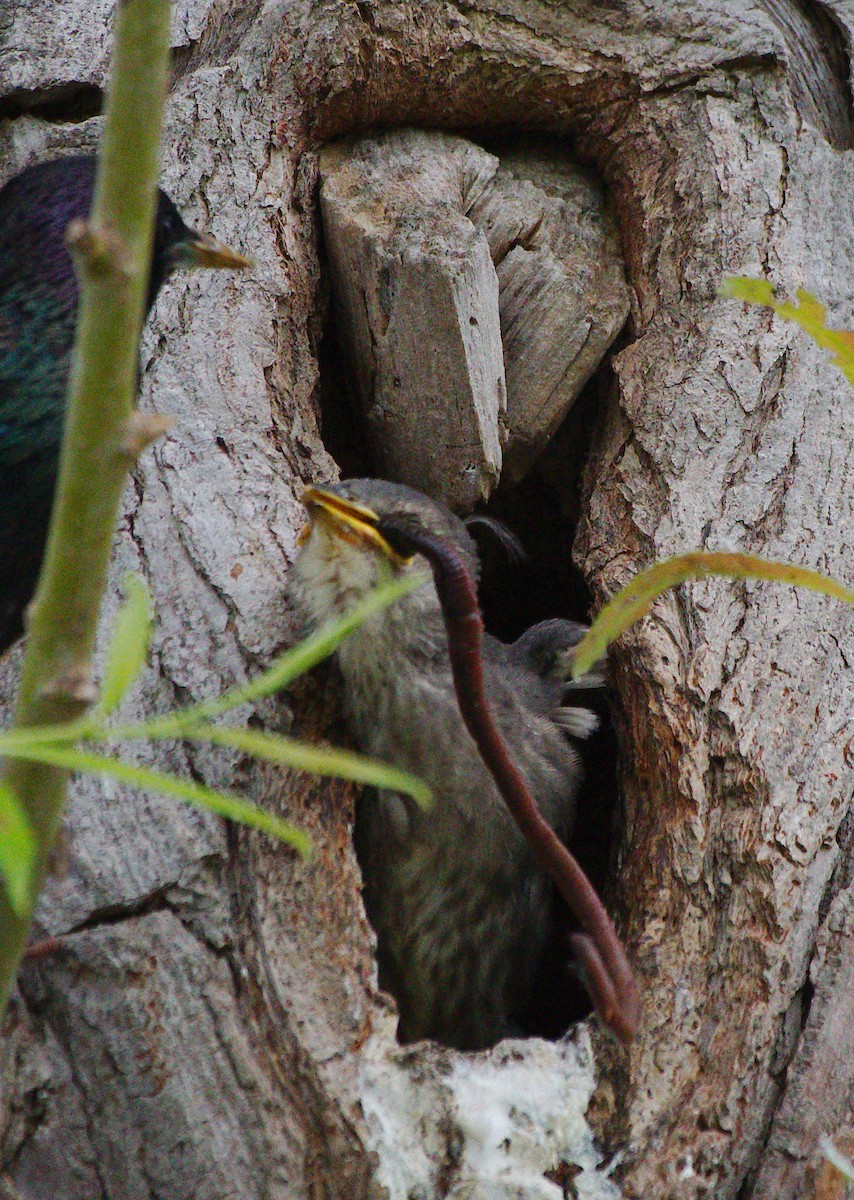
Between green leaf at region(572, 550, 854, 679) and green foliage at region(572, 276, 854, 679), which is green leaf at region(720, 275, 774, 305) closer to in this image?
green foliage at region(572, 276, 854, 679)

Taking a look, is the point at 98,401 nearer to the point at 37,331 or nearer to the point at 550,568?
the point at 37,331

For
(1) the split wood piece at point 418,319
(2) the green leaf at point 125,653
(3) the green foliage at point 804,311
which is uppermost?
(1) the split wood piece at point 418,319

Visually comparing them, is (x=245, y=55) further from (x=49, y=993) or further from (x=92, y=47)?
(x=49, y=993)

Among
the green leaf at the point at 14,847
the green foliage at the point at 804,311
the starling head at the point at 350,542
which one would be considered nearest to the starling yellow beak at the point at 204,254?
the starling head at the point at 350,542

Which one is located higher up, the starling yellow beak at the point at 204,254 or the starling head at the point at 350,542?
the starling yellow beak at the point at 204,254

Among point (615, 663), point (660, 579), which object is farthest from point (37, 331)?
point (660, 579)

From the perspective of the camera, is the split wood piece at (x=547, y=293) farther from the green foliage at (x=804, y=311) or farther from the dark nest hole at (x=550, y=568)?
the green foliage at (x=804, y=311)
